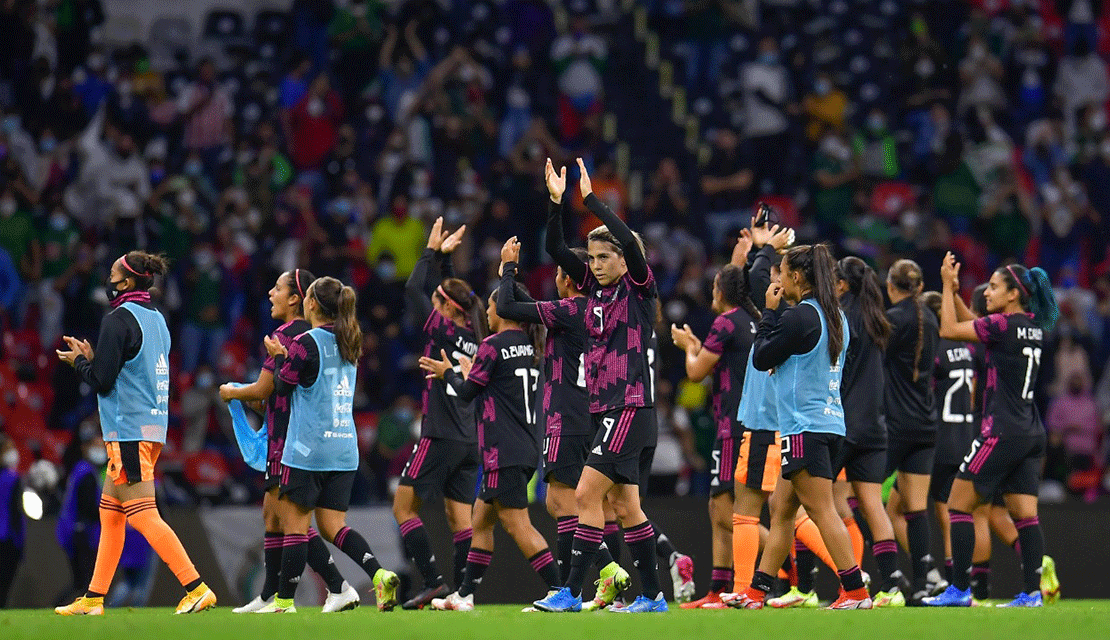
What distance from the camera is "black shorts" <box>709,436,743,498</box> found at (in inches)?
422

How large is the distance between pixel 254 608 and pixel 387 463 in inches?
223

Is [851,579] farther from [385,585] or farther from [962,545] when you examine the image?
[385,585]

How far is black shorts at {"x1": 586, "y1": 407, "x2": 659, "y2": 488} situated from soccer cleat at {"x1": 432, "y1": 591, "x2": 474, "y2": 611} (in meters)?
1.82

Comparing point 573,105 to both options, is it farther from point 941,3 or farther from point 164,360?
point 164,360

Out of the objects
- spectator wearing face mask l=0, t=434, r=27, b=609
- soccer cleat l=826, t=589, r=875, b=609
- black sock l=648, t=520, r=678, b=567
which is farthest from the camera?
spectator wearing face mask l=0, t=434, r=27, b=609

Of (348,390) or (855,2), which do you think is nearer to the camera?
(348,390)

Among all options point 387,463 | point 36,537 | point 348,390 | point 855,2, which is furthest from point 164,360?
point 855,2

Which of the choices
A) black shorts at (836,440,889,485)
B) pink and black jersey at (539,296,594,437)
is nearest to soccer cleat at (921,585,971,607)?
black shorts at (836,440,889,485)

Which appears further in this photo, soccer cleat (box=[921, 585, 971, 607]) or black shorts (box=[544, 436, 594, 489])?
soccer cleat (box=[921, 585, 971, 607])

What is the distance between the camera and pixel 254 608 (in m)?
10.0

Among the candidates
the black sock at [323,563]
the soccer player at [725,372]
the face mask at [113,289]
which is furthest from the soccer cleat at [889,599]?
the face mask at [113,289]

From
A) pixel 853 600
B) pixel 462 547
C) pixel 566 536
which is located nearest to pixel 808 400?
pixel 853 600

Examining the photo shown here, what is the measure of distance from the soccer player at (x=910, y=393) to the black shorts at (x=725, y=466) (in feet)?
4.25

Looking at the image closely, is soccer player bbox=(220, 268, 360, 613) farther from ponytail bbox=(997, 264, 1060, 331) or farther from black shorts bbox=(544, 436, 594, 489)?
ponytail bbox=(997, 264, 1060, 331)
